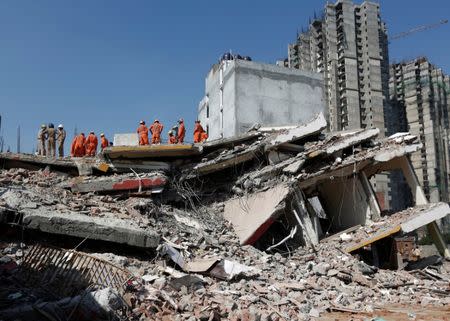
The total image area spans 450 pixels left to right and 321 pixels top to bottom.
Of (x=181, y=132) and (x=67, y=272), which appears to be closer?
(x=67, y=272)

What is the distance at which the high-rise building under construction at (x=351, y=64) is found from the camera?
43312mm

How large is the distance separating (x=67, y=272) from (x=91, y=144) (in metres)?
9.71

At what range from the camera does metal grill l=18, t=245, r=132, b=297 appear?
655cm

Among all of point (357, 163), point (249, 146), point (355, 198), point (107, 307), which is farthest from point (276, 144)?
point (107, 307)

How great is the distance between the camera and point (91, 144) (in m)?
16.1

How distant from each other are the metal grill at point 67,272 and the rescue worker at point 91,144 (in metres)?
8.67

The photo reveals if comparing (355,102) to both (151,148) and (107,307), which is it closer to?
(151,148)

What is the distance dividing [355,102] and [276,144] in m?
33.5

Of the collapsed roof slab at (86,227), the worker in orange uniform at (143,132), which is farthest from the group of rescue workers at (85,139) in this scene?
the collapsed roof slab at (86,227)

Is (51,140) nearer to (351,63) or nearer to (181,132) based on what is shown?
(181,132)

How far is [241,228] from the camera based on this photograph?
1148 cm

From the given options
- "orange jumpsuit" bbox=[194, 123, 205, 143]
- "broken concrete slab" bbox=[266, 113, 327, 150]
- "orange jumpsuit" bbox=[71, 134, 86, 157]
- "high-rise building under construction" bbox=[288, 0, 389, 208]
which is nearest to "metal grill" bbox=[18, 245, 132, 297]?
"broken concrete slab" bbox=[266, 113, 327, 150]

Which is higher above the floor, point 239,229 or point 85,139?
point 85,139

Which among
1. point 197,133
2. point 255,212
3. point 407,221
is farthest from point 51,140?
point 407,221
